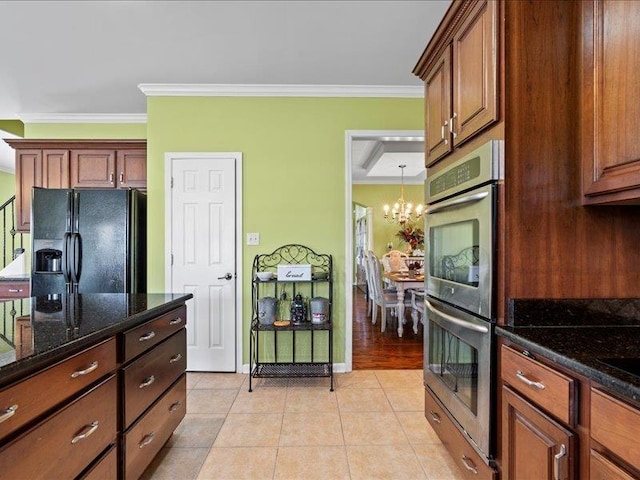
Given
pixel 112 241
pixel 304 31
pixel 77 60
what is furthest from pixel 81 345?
pixel 77 60

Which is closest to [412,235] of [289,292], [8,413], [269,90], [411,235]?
[411,235]

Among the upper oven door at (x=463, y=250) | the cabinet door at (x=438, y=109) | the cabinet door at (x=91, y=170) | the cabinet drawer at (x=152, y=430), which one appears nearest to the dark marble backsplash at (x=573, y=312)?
the upper oven door at (x=463, y=250)

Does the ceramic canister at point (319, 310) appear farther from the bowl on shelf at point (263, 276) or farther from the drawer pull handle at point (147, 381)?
the drawer pull handle at point (147, 381)

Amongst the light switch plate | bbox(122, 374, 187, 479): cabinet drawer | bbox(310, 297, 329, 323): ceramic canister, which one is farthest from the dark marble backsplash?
the light switch plate

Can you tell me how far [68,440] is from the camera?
110 centimetres

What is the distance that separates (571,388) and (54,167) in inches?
173

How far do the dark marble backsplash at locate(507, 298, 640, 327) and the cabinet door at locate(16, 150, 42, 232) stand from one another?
4.30m

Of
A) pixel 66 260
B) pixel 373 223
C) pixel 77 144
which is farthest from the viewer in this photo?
pixel 373 223

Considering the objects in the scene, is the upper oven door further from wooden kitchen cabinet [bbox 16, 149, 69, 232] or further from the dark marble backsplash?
wooden kitchen cabinet [bbox 16, 149, 69, 232]

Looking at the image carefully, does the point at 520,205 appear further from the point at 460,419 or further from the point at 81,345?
the point at 81,345

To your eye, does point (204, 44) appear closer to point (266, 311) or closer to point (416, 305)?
point (266, 311)

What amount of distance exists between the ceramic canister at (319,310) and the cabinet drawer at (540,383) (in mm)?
1784

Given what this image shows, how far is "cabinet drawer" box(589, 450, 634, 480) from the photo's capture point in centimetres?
82

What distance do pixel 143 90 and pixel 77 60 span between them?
524 millimetres
